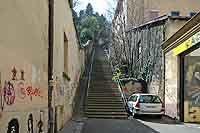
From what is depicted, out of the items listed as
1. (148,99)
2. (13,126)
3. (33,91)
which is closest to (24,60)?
(33,91)

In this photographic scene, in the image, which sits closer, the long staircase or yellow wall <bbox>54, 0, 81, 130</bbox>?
yellow wall <bbox>54, 0, 81, 130</bbox>

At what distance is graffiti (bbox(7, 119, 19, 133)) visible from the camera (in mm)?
6873

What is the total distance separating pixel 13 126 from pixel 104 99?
17917mm

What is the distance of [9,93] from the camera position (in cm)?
687

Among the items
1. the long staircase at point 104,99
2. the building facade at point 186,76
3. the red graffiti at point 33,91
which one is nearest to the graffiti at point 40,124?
the red graffiti at point 33,91

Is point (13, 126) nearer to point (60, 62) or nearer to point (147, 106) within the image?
point (60, 62)

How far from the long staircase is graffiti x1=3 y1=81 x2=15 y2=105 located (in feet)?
48.3

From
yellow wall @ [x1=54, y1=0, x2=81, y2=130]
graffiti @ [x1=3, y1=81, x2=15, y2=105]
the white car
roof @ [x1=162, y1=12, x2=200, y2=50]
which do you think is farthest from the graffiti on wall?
the white car

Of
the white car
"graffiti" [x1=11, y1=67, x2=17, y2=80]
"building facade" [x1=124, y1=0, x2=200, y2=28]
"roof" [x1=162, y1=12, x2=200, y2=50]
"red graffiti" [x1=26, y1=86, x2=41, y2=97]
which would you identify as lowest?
the white car

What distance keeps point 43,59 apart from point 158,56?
60.0 feet

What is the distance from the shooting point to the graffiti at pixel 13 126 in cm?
687

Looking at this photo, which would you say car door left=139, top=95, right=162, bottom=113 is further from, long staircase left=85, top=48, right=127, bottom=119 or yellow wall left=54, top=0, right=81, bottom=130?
yellow wall left=54, top=0, right=81, bottom=130

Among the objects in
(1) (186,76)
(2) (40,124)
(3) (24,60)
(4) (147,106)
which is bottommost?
(4) (147,106)

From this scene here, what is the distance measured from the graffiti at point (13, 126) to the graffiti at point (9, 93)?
35 cm
